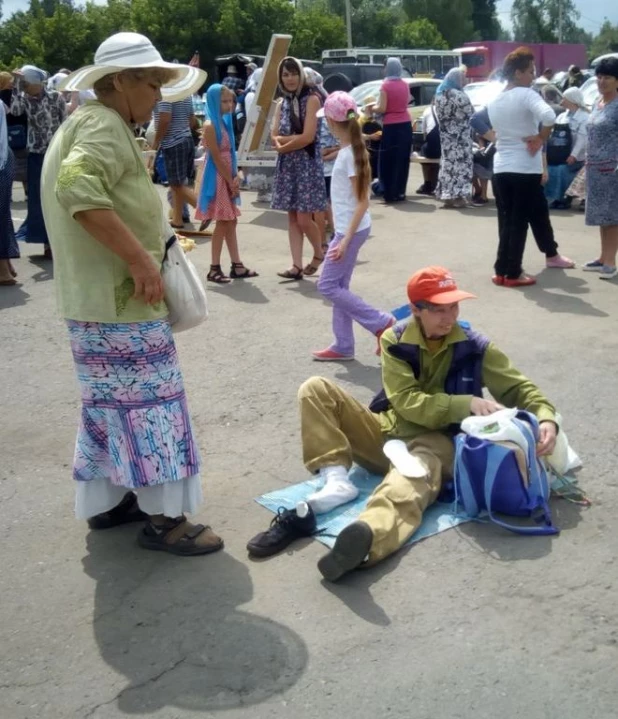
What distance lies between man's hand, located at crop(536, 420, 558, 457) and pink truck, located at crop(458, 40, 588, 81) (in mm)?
40320

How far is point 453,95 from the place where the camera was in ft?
41.9

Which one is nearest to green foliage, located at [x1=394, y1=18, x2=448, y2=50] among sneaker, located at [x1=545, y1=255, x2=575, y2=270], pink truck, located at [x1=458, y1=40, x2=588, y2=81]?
pink truck, located at [x1=458, y1=40, x2=588, y2=81]

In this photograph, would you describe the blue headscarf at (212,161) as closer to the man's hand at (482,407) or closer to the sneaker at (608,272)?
the sneaker at (608,272)

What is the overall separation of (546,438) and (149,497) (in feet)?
5.51

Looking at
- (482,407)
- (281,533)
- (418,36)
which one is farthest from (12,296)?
(418,36)

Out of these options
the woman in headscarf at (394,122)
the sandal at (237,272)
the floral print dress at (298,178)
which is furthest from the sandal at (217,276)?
the woman in headscarf at (394,122)

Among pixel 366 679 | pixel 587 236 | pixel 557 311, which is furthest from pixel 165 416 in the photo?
pixel 587 236

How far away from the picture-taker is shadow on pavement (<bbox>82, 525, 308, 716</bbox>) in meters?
3.18

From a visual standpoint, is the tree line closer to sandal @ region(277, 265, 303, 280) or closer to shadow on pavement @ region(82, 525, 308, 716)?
sandal @ region(277, 265, 303, 280)

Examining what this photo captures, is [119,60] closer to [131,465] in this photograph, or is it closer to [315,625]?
[131,465]

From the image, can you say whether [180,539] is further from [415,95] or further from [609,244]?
[415,95]

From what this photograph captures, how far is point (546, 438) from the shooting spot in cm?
417

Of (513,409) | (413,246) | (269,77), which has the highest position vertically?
(269,77)

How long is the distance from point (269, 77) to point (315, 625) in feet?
32.5
